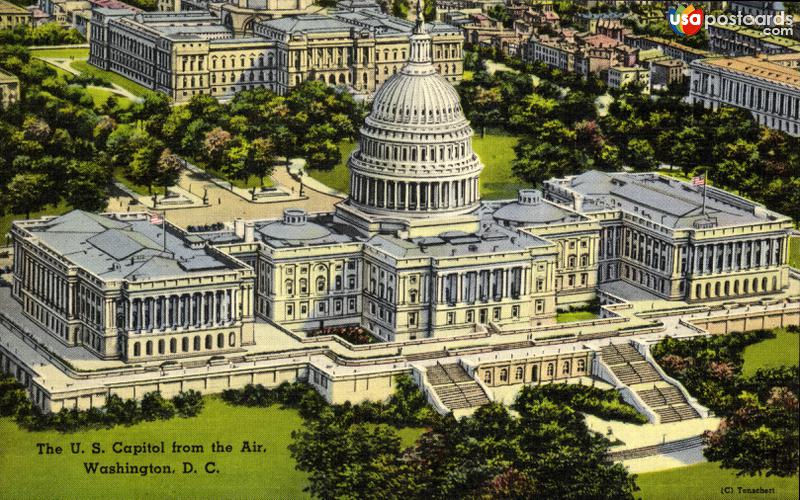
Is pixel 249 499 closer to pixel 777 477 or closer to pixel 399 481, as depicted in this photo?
pixel 399 481

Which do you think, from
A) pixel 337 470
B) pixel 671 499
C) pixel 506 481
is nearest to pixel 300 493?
pixel 337 470

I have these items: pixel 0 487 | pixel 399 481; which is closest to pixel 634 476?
pixel 399 481

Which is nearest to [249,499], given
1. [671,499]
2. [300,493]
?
[300,493]

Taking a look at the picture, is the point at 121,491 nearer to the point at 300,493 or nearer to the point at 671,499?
the point at 300,493

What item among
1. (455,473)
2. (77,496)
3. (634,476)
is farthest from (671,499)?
(77,496)

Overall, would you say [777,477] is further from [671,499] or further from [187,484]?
[187,484]
